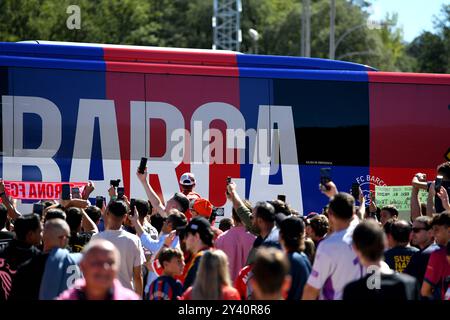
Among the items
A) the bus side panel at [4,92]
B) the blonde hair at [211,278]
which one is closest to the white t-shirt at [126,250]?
the blonde hair at [211,278]

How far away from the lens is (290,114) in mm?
16531

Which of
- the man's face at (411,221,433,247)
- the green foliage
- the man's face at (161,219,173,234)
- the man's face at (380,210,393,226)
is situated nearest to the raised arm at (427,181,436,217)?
the man's face at (380,210,393,226)

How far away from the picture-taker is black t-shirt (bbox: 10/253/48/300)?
306 inches

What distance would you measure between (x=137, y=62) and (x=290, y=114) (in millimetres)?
2456

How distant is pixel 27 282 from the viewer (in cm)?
779

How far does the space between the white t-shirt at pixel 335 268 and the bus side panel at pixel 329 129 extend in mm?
8659

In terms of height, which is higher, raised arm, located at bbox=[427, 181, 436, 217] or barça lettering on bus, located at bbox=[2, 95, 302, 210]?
barça lettering on bus, located at bbox=[2, 95, 302, 210]

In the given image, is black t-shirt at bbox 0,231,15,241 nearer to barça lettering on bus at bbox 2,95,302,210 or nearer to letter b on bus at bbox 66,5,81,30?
barça lettering on bus at bbox 2,95,302,210

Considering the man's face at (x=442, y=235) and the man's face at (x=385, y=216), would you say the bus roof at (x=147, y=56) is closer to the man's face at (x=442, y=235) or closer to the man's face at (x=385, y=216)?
the man's face at (x=385, y=216)

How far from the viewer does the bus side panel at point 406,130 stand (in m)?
16.9

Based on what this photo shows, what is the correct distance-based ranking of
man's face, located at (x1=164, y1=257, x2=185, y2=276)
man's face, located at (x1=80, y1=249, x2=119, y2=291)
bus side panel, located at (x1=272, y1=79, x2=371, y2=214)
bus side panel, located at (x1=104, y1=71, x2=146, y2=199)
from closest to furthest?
man's face, located at (x1=80, y1=249, x2=119, y2=291) < man's face, located at (x1=164, y1=257, x2=185, y2=276) < bus side panel, located at (x1=104, y1=71, x2=146, y2=199) < bus side panel, located at (x1=272, y1=79, x2=371, y2=214)

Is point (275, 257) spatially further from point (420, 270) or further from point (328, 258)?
point (420, 270)

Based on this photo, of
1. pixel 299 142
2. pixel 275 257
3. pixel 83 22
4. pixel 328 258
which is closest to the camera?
pixel 275 257
